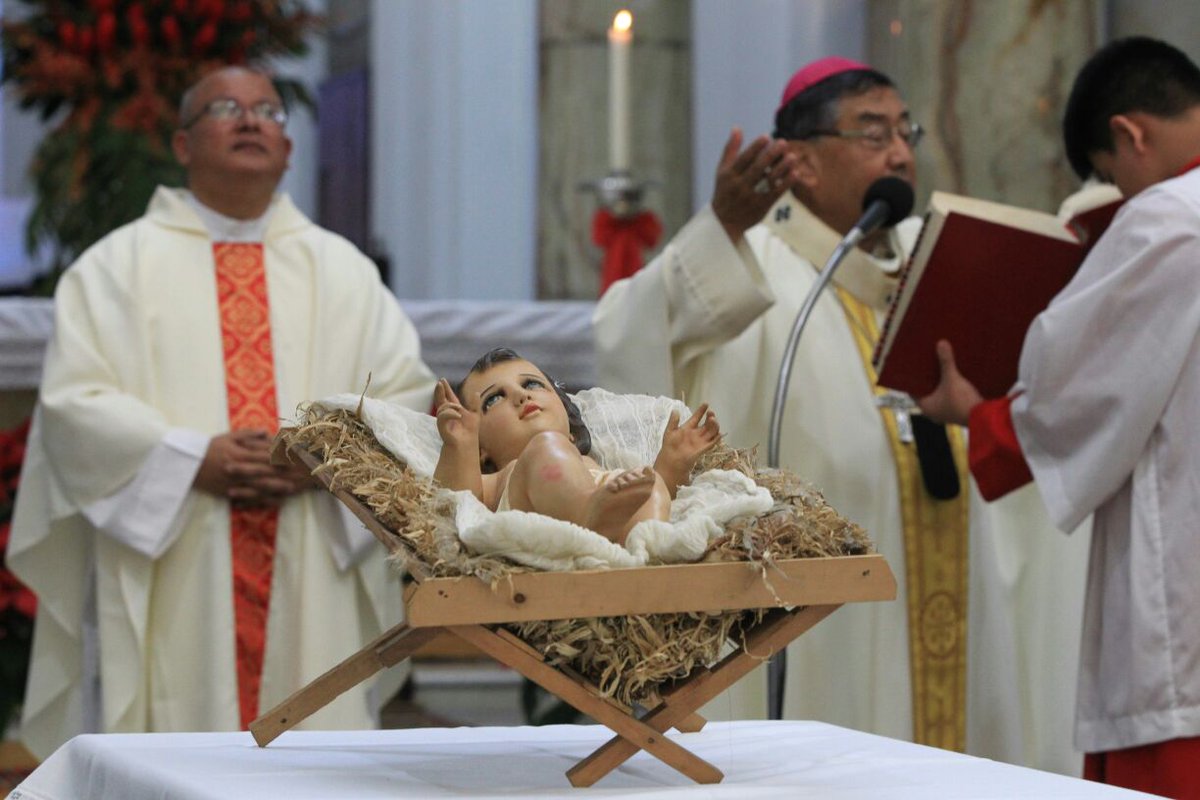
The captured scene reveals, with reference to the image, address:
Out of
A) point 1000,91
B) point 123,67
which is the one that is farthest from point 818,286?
point 123,67

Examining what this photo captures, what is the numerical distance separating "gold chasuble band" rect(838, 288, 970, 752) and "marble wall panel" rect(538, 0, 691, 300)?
335 cm

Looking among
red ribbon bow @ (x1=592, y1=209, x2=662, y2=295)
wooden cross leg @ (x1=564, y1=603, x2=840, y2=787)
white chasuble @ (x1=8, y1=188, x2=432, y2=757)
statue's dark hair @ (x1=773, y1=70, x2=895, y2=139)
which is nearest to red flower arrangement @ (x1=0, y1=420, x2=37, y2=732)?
white chasuble @ (x1=8, y1=188, x2=432, y2=757)

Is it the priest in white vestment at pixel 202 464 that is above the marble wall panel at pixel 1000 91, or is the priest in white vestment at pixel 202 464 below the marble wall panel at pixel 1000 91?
below

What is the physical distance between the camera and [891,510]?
4738 mm

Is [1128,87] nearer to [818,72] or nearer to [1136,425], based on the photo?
[1136,425]

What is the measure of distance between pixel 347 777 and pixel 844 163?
2760 millimetres

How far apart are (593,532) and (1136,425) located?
5.83 ft

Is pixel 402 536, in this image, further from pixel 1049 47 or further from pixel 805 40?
pixel 805 40

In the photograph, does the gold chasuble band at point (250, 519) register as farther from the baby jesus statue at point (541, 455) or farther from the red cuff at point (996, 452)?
the baby jesus statue at point (541, 455)

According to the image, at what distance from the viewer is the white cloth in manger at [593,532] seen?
88.7 inches

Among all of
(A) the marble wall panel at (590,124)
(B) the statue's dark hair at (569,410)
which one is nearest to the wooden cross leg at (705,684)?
(B) the statue's dark hair at (569,410)

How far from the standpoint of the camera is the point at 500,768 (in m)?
2.56

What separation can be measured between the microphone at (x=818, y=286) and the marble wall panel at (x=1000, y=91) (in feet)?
5.03

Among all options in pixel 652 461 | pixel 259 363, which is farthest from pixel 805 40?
pixel 652 461
